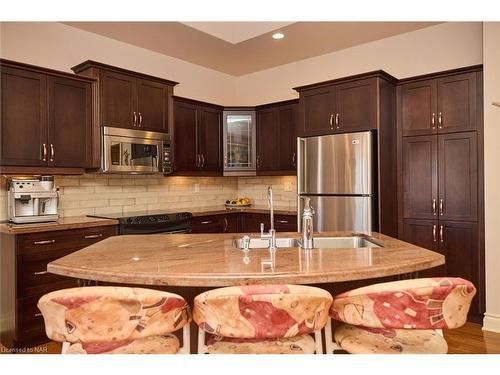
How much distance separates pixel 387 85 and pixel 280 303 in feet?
10.3

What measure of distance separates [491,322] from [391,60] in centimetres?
281

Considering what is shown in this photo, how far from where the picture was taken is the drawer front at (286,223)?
444 centimetres

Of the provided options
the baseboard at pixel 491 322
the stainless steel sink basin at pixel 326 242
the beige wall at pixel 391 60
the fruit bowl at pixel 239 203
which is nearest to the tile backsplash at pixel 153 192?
the fruit bowl at pixel 239 203

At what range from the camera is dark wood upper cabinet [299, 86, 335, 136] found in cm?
401

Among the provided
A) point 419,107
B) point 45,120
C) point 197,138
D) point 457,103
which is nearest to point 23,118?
point 45,120

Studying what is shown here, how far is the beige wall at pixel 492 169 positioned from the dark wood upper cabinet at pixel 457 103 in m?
0.18

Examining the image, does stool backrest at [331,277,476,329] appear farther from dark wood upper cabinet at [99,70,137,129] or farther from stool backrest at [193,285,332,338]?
dark wood upper cabinet at [99,70,137,129]

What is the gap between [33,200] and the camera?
10.6ft

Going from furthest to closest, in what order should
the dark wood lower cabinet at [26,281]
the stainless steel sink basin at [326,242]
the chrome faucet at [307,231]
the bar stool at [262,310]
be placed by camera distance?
1. the dark wood lower cabinet at [26,281]
2. the stainless steel sink basin at [326,242]
3. the chrome faucet at [307,231]
4. the bar stool at [262,310]

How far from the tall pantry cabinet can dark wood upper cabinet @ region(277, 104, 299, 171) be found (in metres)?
1.26

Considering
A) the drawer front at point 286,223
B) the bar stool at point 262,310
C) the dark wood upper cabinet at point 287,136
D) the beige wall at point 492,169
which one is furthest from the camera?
the dark wood upper cabinet at point 287,136

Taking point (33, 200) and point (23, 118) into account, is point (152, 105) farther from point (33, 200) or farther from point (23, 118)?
point (33, 200)

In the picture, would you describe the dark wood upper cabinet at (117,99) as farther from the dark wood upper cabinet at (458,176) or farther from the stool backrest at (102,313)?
the dark wood upper cabinet at (458,176)
